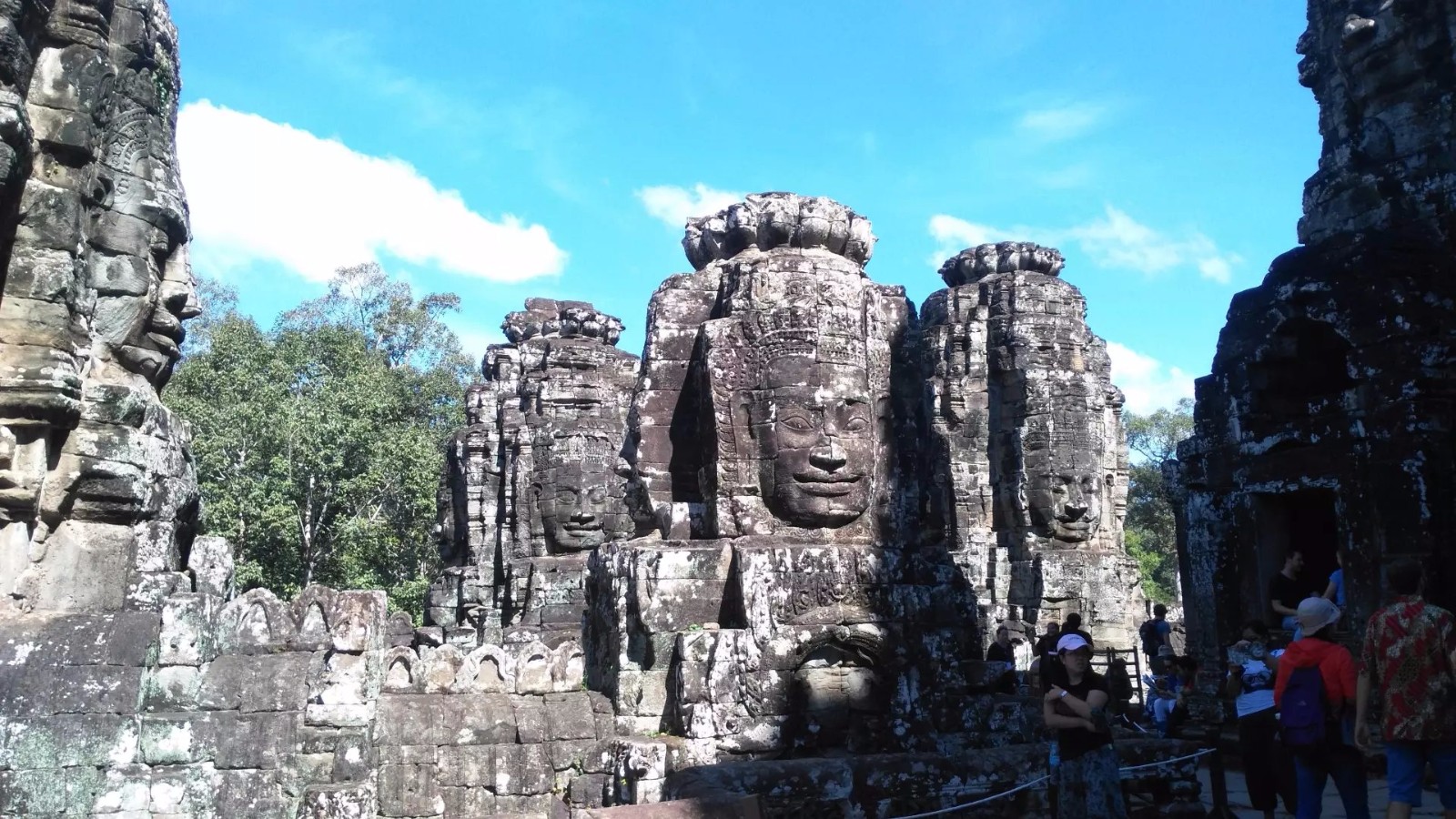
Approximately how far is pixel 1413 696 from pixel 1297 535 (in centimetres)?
511

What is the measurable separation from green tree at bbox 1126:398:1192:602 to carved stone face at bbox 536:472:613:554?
93.6 ft

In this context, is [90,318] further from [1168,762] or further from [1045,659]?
[1168,762]

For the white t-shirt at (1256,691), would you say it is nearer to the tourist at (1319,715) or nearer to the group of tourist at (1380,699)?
the group of tourist at (1380,699)

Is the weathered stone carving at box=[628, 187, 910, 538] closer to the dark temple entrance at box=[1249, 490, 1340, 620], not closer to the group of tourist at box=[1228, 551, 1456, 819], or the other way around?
the dark temple entrance at box=[1249, 490, 1340, 620]

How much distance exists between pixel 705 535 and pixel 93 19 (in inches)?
210

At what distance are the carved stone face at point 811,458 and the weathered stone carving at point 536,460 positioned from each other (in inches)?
290

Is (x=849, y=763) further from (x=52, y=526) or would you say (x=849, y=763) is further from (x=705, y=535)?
(x=52, y=526)

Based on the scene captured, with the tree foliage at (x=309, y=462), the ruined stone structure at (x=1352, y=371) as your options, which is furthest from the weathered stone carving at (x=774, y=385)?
the tree foliage at (x=309, y=462)

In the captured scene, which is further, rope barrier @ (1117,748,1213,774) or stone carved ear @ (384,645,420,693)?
stone carved ear @ (384,645,420,693)

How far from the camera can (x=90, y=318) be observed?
7266 mm

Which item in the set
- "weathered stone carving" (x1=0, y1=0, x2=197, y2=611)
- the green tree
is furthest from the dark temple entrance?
the green tree

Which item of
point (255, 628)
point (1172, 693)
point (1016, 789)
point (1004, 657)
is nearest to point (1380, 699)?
point (1016, 789)

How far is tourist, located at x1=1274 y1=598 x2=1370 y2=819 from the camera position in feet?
16.0

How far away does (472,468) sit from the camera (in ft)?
66.2
